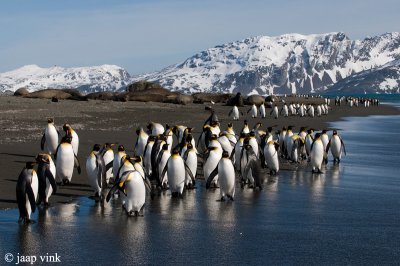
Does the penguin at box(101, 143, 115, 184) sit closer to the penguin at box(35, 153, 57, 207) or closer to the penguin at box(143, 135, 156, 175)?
the penguin at box(143, 135, 156, 175)

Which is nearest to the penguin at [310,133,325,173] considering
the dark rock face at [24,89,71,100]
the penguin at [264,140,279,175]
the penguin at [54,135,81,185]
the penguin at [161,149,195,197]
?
the penguin at [264,140,279,175]

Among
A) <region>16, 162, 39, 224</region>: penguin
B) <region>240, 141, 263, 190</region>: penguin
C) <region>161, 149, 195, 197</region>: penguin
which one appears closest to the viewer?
Result: <region>16, 162, 39, 224</region>: penguin

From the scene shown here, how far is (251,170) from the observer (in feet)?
46.1

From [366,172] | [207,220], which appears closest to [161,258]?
[207,220]

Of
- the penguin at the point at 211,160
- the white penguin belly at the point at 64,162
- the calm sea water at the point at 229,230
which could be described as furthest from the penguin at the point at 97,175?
the penguin at the point at 211,160

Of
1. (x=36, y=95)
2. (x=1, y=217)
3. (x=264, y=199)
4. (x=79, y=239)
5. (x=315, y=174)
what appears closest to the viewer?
(x=79, y=239)

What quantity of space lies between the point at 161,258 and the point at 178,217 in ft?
8.54

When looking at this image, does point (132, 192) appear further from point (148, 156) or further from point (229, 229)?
point (148, 156)

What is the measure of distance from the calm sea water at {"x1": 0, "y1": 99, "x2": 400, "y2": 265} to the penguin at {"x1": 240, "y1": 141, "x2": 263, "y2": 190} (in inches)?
13.5

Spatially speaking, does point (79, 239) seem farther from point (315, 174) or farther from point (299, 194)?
point (315, 174)

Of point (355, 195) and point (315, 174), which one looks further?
point (315, 174)

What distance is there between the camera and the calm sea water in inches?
329

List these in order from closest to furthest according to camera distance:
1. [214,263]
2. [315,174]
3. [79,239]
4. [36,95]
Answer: [214,263] → [79,239] → [315,174] → [36,95]

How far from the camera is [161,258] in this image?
818cm
